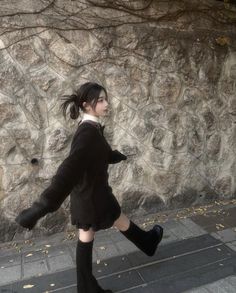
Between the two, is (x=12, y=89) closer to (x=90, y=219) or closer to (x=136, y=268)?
(x=90, y=219)

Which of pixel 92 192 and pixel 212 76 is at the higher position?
pixel 212 76

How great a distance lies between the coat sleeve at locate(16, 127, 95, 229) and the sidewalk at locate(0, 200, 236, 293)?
3.05ft

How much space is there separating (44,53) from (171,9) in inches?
64.5

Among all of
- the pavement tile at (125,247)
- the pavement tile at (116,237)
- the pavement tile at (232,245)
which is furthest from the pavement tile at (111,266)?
the pavement tile at (232,245)

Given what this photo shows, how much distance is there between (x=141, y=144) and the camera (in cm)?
437

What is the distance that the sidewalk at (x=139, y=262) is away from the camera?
10.1ft

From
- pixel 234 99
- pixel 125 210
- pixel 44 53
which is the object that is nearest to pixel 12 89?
pixel 44 53

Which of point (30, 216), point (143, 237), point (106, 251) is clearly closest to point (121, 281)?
point (143, 237)

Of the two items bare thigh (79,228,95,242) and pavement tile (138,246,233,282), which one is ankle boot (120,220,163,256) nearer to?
pavement tile (138,246,233,282)

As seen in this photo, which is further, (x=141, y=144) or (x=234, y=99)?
(x=234, y=99)

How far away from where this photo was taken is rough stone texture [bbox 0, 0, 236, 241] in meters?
3.78

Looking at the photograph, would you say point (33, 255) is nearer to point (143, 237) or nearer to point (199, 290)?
point (143, 237)

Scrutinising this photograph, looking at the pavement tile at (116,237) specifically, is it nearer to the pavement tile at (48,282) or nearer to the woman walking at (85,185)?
the pavement tile at (48,282)

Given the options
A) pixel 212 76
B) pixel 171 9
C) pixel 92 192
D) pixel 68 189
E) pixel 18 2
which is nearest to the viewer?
pixel 68 189
